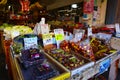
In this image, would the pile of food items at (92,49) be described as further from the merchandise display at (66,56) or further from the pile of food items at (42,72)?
the pile of food items at (42,72)

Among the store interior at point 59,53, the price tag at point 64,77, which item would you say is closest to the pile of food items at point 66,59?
the store interior at point 59,53

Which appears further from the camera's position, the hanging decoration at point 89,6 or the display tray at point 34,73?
the hanging decoration at point 89,6

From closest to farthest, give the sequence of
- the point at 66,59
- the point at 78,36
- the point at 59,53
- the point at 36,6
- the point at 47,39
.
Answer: the point at 66,59 → the point at 59,53 → the point at 47,39 → the point at 78,36 → the point at 36,6

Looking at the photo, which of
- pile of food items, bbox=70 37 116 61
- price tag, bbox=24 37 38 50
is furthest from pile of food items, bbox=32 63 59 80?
pile of food items, bbox=70 37 116 61

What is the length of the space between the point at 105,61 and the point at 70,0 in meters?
3.33

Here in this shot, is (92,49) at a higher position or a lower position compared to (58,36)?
lower

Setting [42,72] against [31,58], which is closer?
[42,72]

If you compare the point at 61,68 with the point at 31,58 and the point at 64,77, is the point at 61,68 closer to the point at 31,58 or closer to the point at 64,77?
the point at 64,77

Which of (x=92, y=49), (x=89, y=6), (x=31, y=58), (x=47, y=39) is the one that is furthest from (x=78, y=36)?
(x=89, y=6)

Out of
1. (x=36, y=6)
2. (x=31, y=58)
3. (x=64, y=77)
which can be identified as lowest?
(x=64, y=77)

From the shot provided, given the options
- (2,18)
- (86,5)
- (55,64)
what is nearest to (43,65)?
(55,64)

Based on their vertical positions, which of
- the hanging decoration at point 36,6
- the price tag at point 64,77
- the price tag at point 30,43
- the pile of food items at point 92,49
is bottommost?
the price tag at point 64,77

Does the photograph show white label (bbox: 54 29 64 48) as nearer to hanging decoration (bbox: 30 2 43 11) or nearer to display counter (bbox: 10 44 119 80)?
display counter (bbox: 10 44 119 80)

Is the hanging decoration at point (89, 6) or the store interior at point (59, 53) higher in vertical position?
the hanging decoration at point (89, 6)
